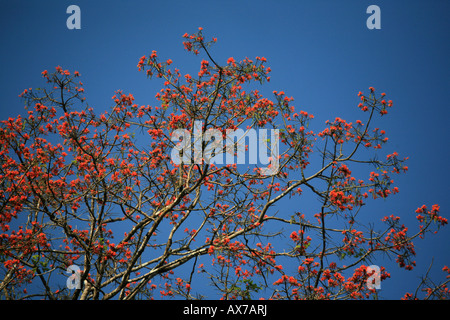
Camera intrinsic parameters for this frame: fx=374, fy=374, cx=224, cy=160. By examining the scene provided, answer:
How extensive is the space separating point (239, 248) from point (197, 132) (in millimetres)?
1935

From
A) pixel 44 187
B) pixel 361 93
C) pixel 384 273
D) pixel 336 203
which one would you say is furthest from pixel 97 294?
pixel 361 93

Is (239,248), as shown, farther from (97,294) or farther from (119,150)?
(119,150)

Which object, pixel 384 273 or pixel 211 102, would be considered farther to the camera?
pixel 211 102

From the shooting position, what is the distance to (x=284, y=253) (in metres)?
5.54

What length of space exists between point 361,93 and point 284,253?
2.68m

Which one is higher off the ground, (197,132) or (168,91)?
(168,91)

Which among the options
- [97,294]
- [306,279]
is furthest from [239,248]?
[97,294]
